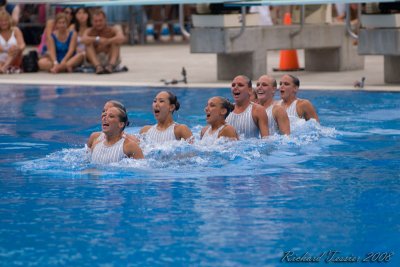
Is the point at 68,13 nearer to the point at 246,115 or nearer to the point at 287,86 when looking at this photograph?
the point at 287,86

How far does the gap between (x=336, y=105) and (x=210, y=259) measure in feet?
29.5

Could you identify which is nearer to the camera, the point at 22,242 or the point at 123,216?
the point at 22,242

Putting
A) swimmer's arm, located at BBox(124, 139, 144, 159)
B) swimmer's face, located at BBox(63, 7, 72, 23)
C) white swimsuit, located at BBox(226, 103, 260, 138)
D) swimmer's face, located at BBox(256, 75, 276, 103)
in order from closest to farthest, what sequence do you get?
swimmer's arm, located at BBox(124, 139, 144, 159) < white swimsuit, located at BBox(226, 103, 260, 138) < swimmer's face, located at BBox(256, 75, 276, 103) < swimmer's face, located at BBox(63, 7, 72, 23)

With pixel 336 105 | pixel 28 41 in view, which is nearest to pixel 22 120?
pixel 336 105

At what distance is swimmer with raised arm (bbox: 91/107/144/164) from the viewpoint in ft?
33.3

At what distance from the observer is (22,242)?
24.5ft

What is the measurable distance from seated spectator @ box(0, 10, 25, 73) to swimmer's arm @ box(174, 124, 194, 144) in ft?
34.2

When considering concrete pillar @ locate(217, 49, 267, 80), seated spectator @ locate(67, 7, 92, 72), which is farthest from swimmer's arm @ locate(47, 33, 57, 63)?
concrete pillar @ locate(217, 49, 267, 80)

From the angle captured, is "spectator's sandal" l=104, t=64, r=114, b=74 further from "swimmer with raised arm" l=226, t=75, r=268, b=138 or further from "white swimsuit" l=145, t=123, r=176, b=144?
"white swimsuit" l=145, t=123, r=176, b=144

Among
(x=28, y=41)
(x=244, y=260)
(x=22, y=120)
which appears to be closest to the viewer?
(x=244, y=260)

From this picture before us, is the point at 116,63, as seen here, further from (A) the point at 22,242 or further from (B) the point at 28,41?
(A) the point at 22,242

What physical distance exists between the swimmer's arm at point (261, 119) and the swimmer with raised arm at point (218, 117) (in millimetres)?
649

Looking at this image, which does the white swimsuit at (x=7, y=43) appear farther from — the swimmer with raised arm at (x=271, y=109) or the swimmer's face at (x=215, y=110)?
the swimmer's face at (x=215, y=110)

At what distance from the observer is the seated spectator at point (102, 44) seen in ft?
68.1
